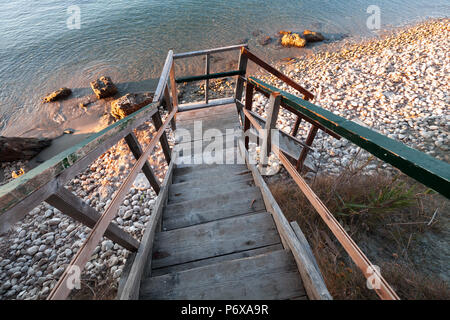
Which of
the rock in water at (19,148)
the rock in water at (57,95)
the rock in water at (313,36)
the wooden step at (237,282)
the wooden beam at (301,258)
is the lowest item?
the rock in water at (19,148)

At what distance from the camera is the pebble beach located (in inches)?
153

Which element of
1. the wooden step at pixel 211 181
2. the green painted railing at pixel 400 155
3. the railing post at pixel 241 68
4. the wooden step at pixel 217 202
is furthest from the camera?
the railing post at pixel 241 68

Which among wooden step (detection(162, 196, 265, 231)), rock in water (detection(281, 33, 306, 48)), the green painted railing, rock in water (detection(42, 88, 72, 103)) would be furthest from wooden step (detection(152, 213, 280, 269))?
rock in water (detection(281, 33, 306, 48))

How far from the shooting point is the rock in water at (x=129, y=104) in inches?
301

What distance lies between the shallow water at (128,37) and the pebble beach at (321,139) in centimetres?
285

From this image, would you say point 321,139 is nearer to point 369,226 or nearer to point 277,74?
point 277,74

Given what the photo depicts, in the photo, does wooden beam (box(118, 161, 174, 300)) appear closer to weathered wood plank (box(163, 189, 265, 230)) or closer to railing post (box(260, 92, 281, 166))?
weathered wood plank (box(163, 189, 265, 230))

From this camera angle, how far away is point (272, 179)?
4.44 metres

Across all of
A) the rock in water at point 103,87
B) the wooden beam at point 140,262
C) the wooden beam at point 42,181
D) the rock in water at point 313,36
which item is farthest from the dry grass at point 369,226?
the rock in water at point 313,36

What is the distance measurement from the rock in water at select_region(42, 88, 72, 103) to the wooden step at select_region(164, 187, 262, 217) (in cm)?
993

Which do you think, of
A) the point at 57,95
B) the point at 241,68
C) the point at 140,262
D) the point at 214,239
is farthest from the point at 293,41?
the point at 140,262

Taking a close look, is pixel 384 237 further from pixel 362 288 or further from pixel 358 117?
pixel 358 117

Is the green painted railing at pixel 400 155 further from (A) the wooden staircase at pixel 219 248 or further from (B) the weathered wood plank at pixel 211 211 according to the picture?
(B) the weathered wood plank at pixel 211 211
